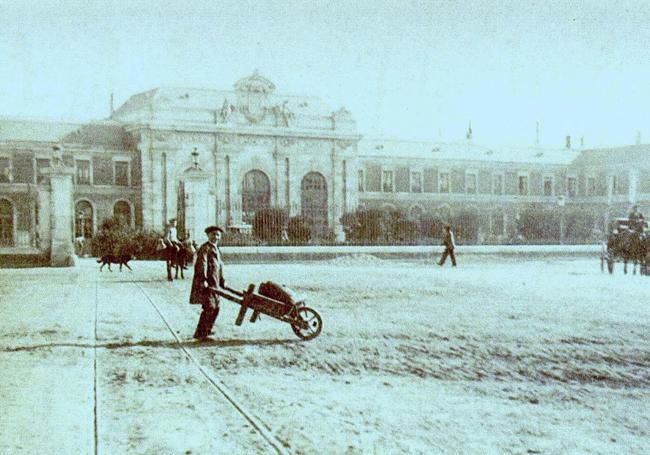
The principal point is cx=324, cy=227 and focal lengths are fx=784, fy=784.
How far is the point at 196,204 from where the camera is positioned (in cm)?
2162

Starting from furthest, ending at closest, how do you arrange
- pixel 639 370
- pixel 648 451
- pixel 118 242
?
1. pixel 118 242
2. pixel 639 370
3. pixel 648 451

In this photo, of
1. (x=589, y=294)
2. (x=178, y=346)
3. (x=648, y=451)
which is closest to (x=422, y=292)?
(x=589, y=294)

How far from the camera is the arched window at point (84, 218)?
45062mm

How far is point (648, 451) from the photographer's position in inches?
168

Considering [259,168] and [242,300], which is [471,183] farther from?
[242,300]

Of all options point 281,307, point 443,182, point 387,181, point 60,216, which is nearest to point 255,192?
point 387,181

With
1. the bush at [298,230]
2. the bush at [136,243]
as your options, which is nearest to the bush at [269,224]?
the bush at [298,230]

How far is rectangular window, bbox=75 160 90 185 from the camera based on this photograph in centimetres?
4569

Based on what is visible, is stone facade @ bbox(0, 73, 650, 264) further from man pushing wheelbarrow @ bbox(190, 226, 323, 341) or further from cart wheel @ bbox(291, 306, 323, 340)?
cart wheel @ bbox(291, 306, 323, 340)

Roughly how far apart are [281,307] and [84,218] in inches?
1574

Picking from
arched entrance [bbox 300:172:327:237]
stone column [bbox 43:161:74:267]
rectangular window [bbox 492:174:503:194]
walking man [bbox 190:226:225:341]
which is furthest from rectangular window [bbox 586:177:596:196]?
walking man [bbox 190:226:225:341]

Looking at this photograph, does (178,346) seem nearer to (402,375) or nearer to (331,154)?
(402,375)

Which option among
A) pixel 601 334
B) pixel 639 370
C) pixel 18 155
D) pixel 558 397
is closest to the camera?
pixel 558 397

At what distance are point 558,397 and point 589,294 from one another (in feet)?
24.1
